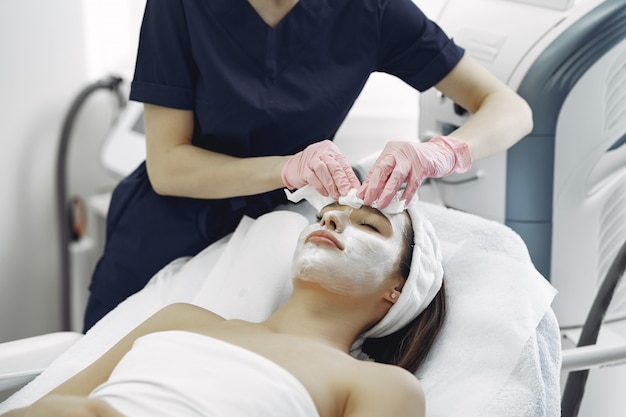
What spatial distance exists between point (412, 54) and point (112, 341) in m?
0.76

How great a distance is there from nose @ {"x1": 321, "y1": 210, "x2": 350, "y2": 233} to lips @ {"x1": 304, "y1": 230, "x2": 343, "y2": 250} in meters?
0.02

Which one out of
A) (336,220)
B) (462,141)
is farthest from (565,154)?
(336,220)

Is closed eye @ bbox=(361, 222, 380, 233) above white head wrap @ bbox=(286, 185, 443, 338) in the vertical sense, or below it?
above

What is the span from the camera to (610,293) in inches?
56.7

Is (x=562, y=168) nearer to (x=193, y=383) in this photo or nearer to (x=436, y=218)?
(x=436, y=218)

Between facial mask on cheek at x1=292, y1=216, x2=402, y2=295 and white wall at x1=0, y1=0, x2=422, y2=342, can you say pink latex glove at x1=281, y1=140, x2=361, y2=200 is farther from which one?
white wall at x1=0, y1=0, x2=422, y2=342

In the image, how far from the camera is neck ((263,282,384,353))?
1.20 m

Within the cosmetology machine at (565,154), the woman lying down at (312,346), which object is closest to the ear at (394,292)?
the woman lying down at (312,346)

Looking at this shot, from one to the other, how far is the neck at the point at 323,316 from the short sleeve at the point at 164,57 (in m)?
0.41

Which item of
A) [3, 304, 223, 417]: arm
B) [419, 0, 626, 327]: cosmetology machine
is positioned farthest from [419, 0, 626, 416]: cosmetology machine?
[3, 304, 223, 417]: arm

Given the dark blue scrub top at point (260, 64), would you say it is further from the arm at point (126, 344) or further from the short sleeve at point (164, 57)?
the arm at point (126, 344)

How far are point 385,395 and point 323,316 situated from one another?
0.22 m

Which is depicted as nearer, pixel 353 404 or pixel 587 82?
pixel 353 404

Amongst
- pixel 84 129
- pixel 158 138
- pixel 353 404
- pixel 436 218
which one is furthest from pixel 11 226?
pixel 353 404
